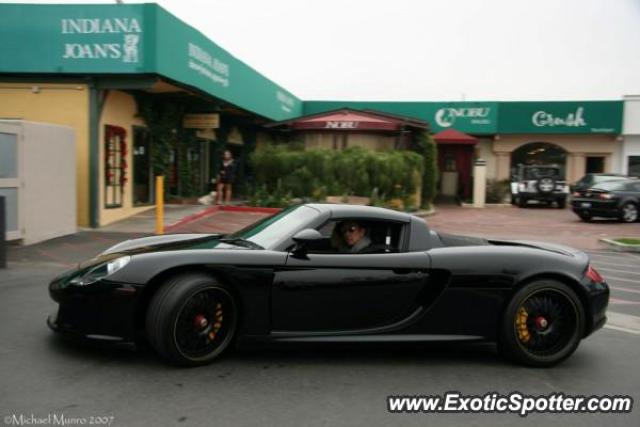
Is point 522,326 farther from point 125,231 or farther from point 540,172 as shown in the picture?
point 540,172

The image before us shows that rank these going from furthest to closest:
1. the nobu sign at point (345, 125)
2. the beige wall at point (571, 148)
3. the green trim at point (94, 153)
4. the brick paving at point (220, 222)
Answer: the beige wall at point (571, 148)
the nobu sign at point (345, 125)
the brick paving at point (220, 222)
the green trim at point (94, 153)

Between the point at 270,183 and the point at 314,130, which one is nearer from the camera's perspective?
the point at 270,183

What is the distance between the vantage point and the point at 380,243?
4.69 meters

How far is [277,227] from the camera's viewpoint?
15.5 ft

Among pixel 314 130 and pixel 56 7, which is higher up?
pixel 56 7

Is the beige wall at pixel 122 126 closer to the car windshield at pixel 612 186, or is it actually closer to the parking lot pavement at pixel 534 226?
the parking lot pavement at pixel 534 226

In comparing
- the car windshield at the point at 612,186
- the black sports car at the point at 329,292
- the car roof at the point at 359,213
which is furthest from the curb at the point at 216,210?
the car windshield at the point at 612,186

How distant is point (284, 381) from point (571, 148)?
1119 inches

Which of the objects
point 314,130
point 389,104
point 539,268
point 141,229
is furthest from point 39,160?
point 389,104

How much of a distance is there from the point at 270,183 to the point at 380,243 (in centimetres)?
1372

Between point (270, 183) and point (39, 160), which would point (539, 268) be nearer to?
point (39, 160)

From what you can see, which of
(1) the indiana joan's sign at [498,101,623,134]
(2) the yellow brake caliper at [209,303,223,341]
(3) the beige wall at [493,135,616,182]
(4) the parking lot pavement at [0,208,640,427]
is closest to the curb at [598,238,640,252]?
(4) the parking lot pavement at [0,208,640,427]

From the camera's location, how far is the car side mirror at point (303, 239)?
420cm

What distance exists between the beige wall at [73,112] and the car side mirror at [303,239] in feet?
33.0
